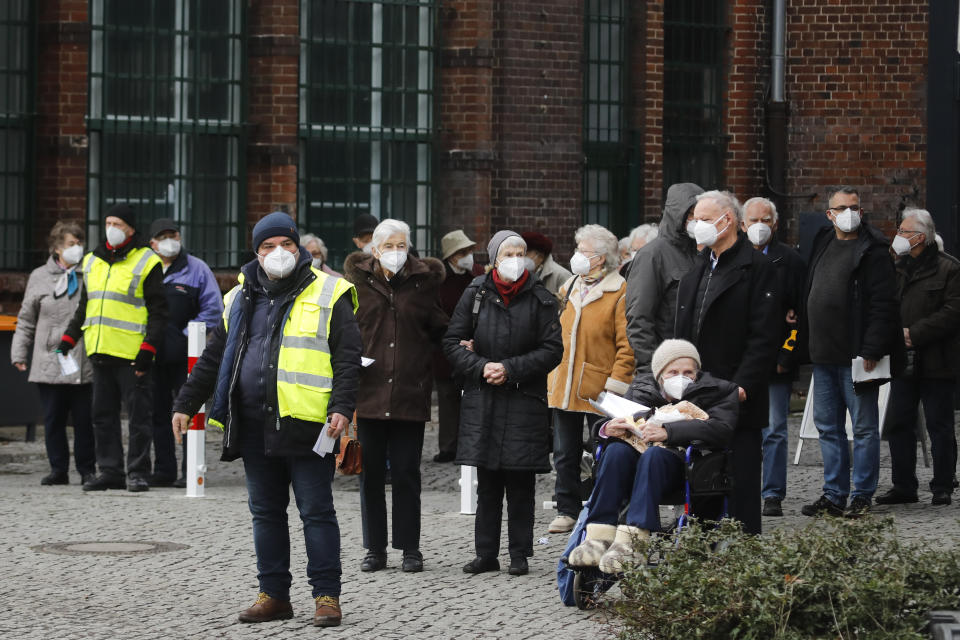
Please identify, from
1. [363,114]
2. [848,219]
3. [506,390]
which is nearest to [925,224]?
[848,219]

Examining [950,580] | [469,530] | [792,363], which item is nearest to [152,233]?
[469,530]

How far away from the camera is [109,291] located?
43.1 ft

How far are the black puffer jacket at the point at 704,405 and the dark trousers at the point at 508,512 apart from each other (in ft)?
2.92

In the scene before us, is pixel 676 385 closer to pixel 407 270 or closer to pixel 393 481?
pixel 393 481

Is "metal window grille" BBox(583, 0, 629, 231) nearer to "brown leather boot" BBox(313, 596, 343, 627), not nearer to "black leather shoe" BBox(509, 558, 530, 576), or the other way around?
"black leather shoe" BBox(509, 558, 530, 576)

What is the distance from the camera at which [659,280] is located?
10.6 m

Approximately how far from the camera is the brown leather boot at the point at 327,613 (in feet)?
27.0

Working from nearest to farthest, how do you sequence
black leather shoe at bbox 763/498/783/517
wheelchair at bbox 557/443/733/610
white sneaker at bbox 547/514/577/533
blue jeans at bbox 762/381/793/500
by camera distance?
1. wheelchair at bbox 557/443/733/610
2. white sneaker at bbox 547/514/577/533
3. black leather shoe at bbox 763/498/783/517
4. blue jeans at bbox 762/381/793/500

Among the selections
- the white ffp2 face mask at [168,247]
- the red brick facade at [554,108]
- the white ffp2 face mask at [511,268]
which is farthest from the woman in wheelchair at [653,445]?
the red brick facade at [554,108]

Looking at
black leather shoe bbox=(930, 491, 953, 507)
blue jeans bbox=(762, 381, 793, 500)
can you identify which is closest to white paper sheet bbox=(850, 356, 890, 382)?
blue jeans bbox=(762, 381, 793, 500)

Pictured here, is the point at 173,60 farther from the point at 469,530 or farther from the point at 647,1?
the point at 469,530

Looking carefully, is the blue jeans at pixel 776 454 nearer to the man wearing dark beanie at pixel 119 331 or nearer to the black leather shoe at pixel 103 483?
the man wearing dark beanie at pixel 119 331

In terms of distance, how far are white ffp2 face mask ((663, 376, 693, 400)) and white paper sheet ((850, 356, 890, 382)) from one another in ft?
9.89

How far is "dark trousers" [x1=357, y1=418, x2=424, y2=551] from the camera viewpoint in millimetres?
9906
